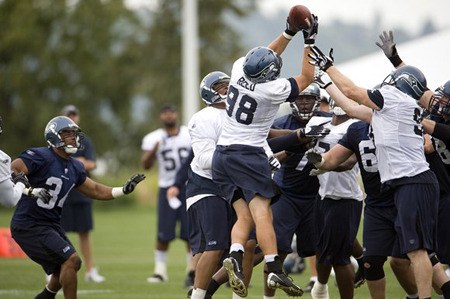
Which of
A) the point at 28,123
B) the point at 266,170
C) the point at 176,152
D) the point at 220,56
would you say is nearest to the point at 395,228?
the point at 266,170

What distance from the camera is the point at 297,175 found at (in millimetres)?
10445

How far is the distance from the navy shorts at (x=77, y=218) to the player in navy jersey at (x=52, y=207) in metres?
4.34

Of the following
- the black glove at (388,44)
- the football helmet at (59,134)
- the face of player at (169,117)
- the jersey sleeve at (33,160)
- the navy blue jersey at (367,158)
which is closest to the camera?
the navy blue jersey at (367,158)

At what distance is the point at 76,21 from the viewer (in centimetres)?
4688

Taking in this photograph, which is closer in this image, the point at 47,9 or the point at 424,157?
the point at 424,157

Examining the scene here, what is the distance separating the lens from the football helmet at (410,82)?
9016 millimetres

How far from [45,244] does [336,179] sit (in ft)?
9.95

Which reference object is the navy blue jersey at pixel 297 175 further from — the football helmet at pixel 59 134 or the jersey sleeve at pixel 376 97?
the football helmet at pixel 59 134

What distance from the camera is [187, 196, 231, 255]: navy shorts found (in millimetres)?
9430

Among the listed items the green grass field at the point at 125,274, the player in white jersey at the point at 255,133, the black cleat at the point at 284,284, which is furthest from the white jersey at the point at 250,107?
the green grass field at the point at 125,274

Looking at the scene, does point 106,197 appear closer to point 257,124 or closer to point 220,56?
point 257,124

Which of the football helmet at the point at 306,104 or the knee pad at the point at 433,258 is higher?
the football helmet at the point at 306,104

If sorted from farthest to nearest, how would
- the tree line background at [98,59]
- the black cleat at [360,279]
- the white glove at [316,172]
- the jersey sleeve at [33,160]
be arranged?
the tree line background at [98,59], the black cleat at [360,279], the jersey sleeve at [33,160], the white glove at [316,172]

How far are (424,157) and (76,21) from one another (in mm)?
39246
